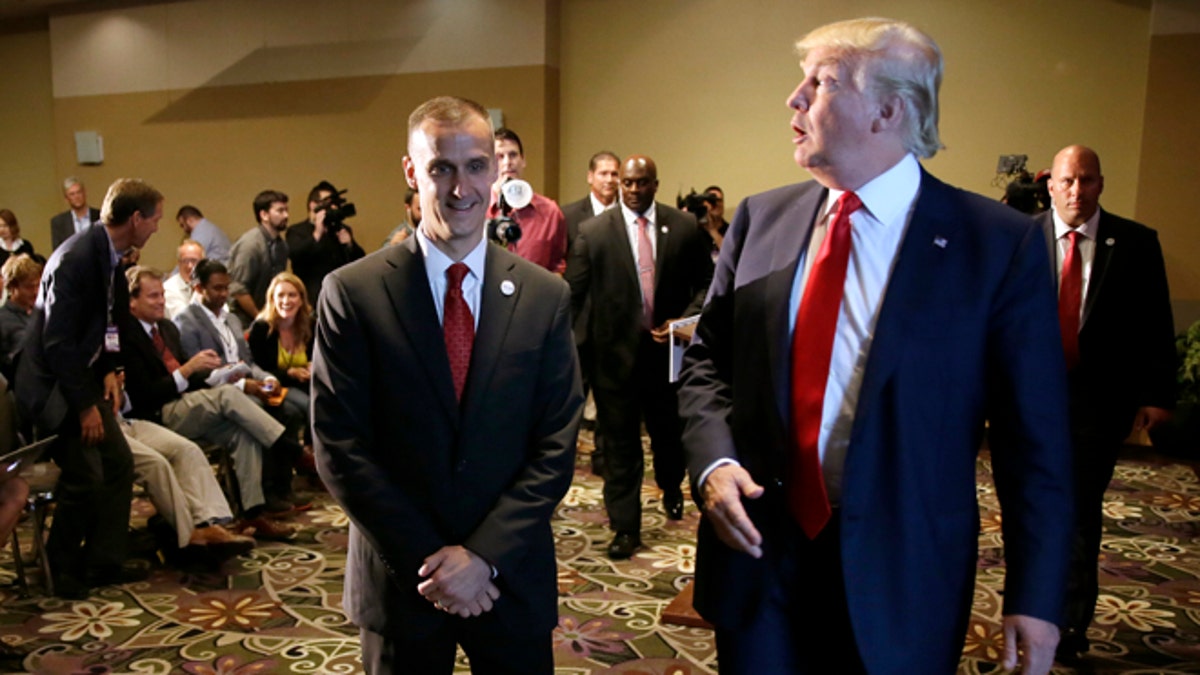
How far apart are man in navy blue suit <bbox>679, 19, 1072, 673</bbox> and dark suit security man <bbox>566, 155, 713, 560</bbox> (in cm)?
251

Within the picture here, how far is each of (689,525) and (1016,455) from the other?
3113mm

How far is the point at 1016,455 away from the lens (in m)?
1.38

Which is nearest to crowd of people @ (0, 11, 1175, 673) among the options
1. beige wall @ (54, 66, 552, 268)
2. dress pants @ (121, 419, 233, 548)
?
dress pants @ (121, 419, 233, 548)

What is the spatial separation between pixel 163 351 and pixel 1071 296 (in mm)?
3800

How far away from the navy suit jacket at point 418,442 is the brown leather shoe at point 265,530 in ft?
8.98

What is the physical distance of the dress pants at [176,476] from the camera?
149 inches

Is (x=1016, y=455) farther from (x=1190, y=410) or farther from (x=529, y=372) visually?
(x=1190, y=410)

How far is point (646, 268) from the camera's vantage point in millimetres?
4180

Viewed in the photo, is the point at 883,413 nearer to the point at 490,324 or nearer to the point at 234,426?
the point at 490,324

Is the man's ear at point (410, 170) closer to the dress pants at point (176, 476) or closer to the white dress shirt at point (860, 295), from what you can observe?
the white dress shirt at point (860, 295)

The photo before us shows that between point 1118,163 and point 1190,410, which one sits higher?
point 1118,163

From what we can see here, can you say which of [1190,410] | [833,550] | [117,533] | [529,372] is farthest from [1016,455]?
[1190,410]

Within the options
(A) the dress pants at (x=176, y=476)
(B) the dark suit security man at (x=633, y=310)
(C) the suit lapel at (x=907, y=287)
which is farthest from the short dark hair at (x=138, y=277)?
(C) the suit lapel at (x=907, y=287)

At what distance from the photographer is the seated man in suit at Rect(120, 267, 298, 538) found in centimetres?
409
